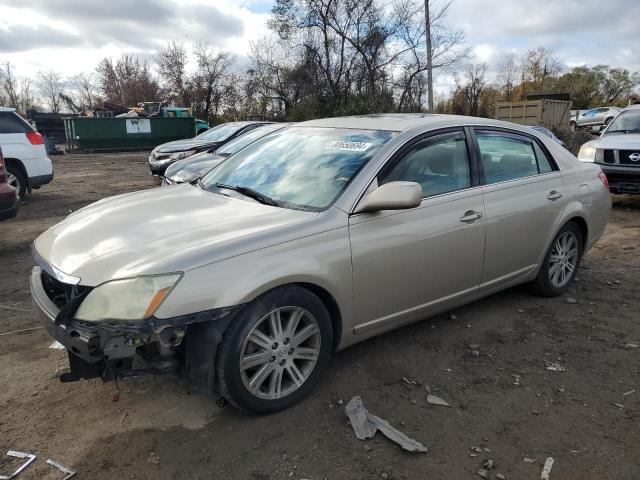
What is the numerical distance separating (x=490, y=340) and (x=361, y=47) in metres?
25.8

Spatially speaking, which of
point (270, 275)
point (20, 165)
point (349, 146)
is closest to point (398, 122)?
point (349, 146)

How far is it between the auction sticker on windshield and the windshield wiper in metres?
0.60

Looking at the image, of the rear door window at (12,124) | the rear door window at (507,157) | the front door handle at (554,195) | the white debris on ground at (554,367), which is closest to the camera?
the white debris on ground at (554,367)

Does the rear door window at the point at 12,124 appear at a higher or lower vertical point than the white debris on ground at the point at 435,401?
higher

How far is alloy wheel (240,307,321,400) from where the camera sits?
2.80 m

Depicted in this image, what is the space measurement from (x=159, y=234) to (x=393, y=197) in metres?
1.35

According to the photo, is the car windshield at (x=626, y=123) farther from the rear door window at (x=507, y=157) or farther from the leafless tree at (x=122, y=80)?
the leafless tree at (x=122, y=80)

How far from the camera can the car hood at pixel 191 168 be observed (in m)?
8.23

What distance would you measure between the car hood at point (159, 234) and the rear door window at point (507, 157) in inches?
67.6

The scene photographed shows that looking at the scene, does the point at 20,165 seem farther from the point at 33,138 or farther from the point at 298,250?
the point at 298,250

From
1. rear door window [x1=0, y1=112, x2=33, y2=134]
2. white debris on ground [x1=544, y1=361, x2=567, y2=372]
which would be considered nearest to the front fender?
white debris on ground [x1=544, y1=361, x2=567, y2=372]

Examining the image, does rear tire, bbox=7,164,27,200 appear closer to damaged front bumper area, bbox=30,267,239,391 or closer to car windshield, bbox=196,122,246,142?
car windshield, bbox=196,122,246,142

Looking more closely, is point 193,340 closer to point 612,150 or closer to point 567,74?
point 612,150

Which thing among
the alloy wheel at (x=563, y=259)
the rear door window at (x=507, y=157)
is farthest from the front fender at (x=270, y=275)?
the alloy wheel at (x=563, y=259)
